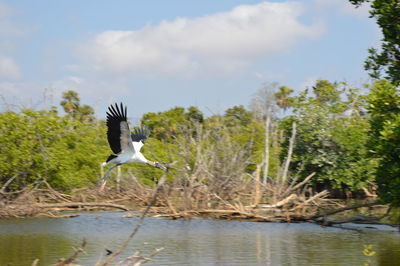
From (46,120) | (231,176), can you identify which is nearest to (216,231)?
(231,176)

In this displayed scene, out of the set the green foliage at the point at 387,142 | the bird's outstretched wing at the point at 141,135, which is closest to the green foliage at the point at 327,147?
the bird's outstretched wing at the point at 141,135

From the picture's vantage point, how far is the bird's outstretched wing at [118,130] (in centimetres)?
1550

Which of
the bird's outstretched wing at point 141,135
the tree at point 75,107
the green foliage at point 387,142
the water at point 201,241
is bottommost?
the water at point 201,241

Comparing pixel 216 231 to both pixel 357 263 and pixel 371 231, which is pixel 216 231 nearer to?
pixel 371 231

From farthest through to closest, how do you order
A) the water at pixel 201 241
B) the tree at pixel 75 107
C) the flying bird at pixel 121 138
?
the tree at pixel 75 107 < the flying bird at pixel 121 138 < the water at pixel 201 241

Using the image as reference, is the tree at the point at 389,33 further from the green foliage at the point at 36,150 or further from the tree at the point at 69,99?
the tree at the point at 69,99

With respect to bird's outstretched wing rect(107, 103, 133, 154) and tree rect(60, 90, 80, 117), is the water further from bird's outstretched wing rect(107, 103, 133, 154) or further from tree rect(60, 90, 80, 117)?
tree rect(60, 90, 80, 117)

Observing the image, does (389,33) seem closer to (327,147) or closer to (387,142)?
(387,142)

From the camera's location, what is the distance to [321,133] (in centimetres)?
2861

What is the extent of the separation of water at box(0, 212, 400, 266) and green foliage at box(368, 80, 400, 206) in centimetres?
176

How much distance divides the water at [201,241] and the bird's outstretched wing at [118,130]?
2633mm

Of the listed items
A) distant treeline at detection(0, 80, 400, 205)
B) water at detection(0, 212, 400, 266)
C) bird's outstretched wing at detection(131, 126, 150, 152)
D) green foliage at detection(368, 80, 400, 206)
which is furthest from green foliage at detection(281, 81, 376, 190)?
green foliage at detection(368, 80, 400, 206)

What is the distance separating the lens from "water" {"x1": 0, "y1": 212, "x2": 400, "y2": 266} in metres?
14.0

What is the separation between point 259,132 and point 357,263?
26.4 metres
